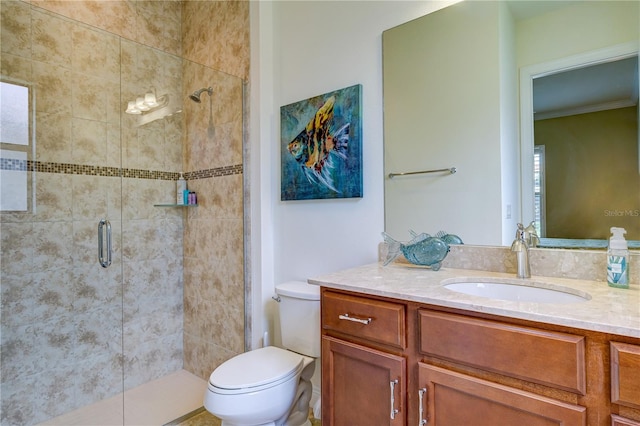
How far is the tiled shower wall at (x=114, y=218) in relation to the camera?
6.31 ft

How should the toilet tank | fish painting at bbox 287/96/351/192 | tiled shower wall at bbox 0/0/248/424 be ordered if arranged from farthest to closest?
tiled shower wall at bbox 0/0/248/424
fish painting at bbox 287/96/351/192
the toilet tank

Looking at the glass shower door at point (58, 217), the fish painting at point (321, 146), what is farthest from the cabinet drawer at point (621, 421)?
the glass shower door at point (58, 217)

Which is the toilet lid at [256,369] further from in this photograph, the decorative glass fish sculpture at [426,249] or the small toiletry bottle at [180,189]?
the small toiletry bottle at [180,189]

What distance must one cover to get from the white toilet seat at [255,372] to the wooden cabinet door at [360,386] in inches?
10.2

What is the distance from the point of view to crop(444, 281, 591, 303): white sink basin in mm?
1062

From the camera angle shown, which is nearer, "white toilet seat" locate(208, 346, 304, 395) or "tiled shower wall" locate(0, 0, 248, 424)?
"white toilet seat" locate(208, 346, 304, 395)

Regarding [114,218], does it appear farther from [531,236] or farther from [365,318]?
[531,236]

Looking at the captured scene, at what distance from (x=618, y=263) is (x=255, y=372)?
4.48 ft

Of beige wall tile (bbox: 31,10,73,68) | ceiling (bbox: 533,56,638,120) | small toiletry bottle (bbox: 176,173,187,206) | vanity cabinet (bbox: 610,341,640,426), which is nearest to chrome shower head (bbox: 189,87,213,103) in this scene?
small toiletry bottle (bbox: 176,173,187,206)

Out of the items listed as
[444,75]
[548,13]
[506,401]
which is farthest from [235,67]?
[506,401]

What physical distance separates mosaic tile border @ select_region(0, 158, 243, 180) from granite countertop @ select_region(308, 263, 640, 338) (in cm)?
125

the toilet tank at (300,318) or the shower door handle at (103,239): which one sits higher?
the shower door handle at (103,239)

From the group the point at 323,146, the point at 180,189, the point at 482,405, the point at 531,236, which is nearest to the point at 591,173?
the point at 531,236

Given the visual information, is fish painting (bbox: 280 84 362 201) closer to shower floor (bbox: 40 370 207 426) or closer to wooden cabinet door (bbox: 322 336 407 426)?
wooden cabinet door (bbox: 322 336 407 426)
